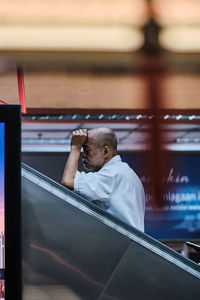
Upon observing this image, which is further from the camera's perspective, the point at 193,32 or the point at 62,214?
the point at 193,32

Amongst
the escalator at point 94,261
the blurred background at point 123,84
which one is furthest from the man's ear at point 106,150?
the blurred background at point 123,84

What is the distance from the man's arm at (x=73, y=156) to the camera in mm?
1443

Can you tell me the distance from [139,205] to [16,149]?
64 centimetres

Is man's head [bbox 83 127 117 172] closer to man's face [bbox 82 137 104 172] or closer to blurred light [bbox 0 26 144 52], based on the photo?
man's face [bbox 82 137 104 172]

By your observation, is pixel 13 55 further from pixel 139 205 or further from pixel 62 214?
pixel 62 214

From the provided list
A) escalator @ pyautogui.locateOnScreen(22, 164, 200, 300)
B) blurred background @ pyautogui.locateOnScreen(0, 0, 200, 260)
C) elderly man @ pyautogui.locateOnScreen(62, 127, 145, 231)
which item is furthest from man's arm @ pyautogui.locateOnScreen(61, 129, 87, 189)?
blurred background @ pyautogui.locateOnScreen(0, 0, 200, 260)

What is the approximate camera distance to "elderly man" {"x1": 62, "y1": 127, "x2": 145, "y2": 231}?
1268 millimetres

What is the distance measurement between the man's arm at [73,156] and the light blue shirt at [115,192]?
5 centimetres

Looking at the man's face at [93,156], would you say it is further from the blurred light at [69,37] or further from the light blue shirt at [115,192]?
the blurred light at [69,37]

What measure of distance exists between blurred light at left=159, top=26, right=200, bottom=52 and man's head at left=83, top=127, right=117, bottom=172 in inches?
52.7

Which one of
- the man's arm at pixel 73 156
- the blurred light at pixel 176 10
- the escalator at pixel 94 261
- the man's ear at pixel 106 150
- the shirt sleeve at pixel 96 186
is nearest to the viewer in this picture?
the escalator at pixel 94 261

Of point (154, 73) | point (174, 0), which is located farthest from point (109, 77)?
point (174, 0)

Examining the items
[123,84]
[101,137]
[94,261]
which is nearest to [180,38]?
[123,84]

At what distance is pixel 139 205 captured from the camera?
136cm
